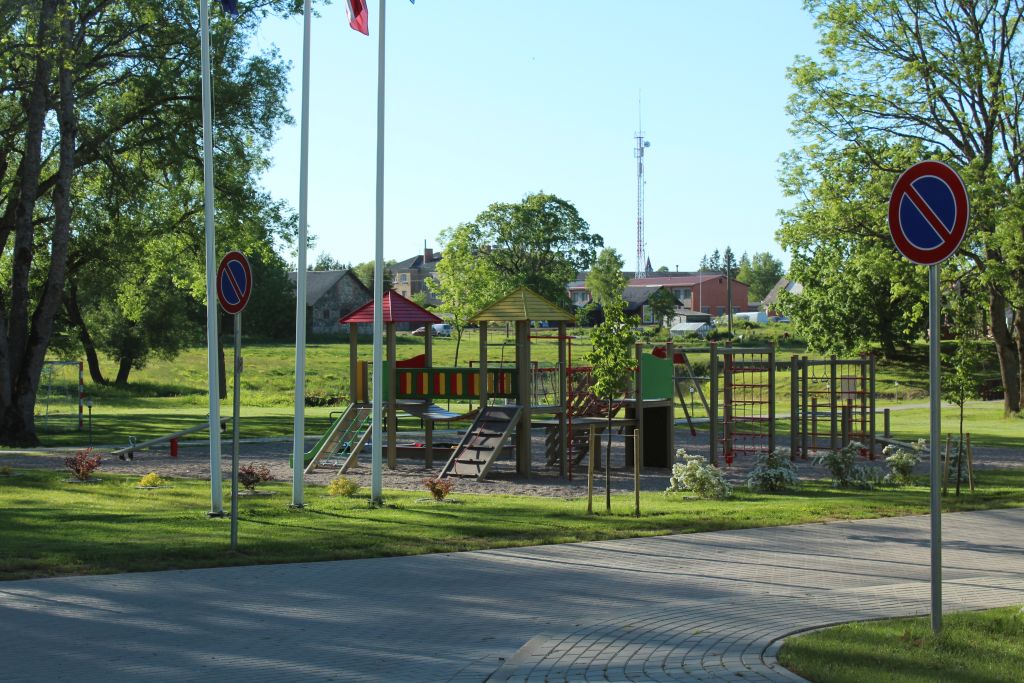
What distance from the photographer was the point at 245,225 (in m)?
30.6

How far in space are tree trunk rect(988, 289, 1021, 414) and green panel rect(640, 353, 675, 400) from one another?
1931 centimetres

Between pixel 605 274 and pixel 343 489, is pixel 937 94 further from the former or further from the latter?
pixel 605 274

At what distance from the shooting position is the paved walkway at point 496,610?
6.56m

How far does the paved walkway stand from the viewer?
258 inches

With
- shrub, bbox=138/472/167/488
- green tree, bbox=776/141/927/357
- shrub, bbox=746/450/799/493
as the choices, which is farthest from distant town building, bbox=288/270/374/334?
shrub, bbox=746/450/799/493

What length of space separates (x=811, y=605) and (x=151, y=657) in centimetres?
480

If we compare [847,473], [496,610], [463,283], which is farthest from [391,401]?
[463,283]

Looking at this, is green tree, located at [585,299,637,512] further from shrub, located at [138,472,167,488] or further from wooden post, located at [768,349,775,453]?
shrub, located at [138,472,167,488]

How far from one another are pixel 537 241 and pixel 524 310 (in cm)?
4825

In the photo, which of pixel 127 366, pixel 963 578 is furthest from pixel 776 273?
pixel 963 578

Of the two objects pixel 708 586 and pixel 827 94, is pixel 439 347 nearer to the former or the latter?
pixel 827 94

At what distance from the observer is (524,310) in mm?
20125

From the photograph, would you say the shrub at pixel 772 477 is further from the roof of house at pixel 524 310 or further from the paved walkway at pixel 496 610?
the paved walkway at pixel 496 610

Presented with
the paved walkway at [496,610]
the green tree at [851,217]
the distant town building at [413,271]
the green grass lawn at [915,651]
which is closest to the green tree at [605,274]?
the distant town building at [413,271]
